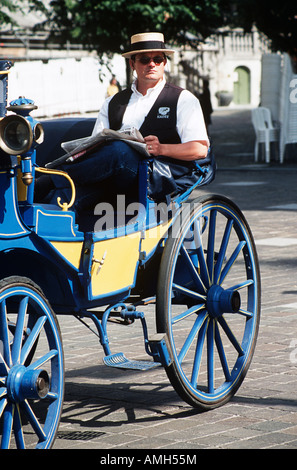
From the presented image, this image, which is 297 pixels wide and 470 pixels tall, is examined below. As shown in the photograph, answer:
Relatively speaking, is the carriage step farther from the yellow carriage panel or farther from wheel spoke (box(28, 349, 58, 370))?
wheel spoke (box(28, 349, 58, 370))

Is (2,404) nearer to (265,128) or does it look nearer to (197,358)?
(197,358)

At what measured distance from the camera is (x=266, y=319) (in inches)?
257

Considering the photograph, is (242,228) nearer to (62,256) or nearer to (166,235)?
(166,235)

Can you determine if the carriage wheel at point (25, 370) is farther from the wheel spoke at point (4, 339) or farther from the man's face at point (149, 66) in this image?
the man's face at point (149, 66)

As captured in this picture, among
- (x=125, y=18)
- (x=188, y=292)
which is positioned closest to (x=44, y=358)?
(x=188, y=292)

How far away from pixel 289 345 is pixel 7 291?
277 cm

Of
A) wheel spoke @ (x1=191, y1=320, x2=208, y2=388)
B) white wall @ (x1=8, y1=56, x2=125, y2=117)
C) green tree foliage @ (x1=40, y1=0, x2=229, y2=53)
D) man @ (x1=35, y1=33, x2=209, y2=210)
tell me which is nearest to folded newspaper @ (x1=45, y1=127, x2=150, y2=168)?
man @ (x1=35, y1=33, x2=209, y2=210)

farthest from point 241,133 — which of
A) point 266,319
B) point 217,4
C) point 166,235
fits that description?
point 166,235

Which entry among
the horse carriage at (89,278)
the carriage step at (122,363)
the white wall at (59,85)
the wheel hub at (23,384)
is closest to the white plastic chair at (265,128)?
the white wall at (59,85)

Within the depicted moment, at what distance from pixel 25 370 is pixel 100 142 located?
4.09ft

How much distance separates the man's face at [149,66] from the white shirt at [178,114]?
49 millimetres

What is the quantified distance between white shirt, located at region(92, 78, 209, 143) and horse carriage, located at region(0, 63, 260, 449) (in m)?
0.19

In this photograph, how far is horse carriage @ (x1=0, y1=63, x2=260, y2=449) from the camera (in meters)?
3.48

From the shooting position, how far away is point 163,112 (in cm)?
471
